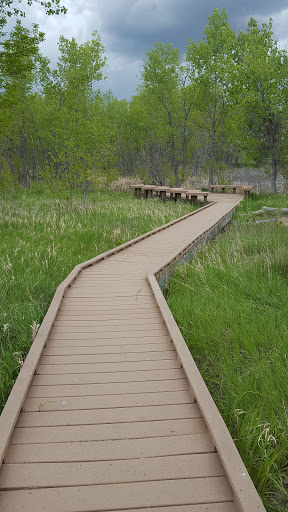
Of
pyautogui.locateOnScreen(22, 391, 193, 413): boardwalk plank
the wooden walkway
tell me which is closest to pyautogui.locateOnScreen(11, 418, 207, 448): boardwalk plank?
the wooden walkway

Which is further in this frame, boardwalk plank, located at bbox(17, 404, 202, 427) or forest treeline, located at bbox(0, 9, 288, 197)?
forest treeline, located at bbox(0, 9, 288, 197)

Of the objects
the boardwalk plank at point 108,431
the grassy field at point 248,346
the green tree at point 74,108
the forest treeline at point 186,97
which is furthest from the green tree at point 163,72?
the boardwalk plank at point 108,431

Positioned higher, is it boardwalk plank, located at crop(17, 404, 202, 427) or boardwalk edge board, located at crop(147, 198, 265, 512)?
boardwalk edge board, located at crop(147, 198, 265, 512)

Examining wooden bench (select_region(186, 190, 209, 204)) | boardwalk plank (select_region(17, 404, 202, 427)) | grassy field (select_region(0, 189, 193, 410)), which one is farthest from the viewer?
wooden bench (select_region(186, 190, 209, 204))

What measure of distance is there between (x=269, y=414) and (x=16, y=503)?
6.30 ft

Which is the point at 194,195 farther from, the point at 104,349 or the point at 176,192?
the point at 104,349

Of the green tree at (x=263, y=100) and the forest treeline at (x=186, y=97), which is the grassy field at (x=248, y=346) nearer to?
the forest treeline at (x=186, y=97)

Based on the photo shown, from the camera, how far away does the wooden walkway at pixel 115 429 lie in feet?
6.15

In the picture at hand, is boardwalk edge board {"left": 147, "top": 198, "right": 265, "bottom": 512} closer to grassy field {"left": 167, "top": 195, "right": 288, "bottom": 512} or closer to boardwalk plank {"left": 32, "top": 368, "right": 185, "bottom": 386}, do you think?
boardwalk plank {"left": 32, "top": 368, "right": 185, "bottom": 386}

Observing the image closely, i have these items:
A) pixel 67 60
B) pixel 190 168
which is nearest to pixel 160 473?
pixel 67 60

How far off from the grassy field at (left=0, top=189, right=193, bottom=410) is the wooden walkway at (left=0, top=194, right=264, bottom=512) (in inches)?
15.3

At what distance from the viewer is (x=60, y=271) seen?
656cm

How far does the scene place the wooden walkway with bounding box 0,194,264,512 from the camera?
6.15ft

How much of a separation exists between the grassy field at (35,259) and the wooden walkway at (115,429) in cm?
39
